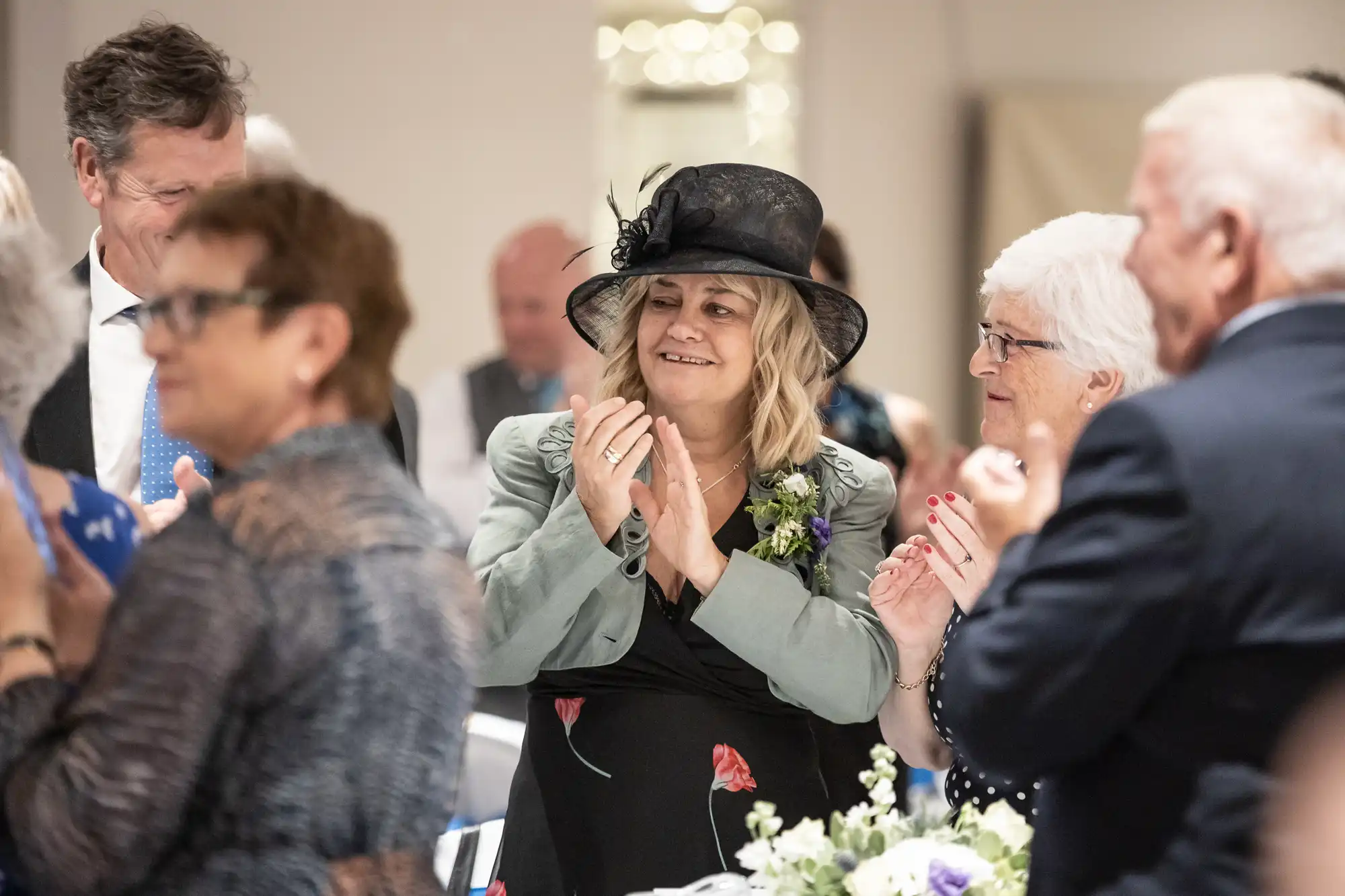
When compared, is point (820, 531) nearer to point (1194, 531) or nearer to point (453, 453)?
point (1194, 531)

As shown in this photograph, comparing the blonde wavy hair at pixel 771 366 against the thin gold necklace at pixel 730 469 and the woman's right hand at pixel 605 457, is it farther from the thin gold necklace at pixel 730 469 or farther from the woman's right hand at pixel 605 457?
the woman's right hand at pixel 605 457

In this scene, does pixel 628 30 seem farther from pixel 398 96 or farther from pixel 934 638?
pixel 934 638

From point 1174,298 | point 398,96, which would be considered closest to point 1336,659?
point 1174,298

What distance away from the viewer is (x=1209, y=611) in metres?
1.29

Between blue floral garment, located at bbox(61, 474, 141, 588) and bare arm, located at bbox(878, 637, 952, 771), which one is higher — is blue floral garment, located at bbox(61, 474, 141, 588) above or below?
above

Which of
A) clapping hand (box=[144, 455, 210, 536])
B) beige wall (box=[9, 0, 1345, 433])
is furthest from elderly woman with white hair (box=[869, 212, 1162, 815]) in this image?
beige wall (box=[9, 0, 1345, 433])

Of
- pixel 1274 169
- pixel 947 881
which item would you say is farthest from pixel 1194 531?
pixel 947 881

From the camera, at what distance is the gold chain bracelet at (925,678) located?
2.23 metres

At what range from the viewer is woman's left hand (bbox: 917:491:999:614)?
6.70ft

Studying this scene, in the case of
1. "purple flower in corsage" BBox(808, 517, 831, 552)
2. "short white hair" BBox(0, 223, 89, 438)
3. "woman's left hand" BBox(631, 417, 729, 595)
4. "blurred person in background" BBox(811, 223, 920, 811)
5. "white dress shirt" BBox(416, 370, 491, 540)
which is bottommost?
"white dress shirt" BBox(416, 370, 491, 540)

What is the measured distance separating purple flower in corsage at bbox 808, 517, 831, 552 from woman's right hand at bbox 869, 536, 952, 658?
0.14m

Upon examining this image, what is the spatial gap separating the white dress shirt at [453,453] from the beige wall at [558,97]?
69 centimetres

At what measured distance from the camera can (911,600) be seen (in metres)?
2.22

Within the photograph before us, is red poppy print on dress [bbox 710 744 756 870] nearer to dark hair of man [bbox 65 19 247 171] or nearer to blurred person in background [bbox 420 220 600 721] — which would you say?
dark hair of man [bbox 65 19 247 171]
